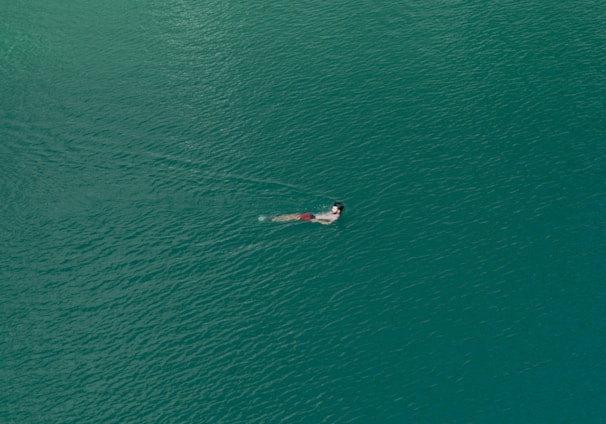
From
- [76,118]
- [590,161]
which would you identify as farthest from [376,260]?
[76,118]

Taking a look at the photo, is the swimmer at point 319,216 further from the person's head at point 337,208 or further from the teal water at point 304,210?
the teal water at point 304,210

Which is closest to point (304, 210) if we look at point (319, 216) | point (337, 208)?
point (319, 216)

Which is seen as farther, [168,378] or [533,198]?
[533,198]

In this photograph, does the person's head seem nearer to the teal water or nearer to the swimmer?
the swimmer

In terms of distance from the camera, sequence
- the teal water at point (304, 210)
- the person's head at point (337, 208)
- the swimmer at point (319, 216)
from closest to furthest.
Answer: the teal water at point (304, 210) < the person's head at point (337, 208) < the swimmer at point (319, 216)

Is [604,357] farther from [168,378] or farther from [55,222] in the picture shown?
[55,222]

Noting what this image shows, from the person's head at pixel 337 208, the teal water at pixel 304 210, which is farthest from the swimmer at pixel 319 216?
the teal water at pixel 304 210
